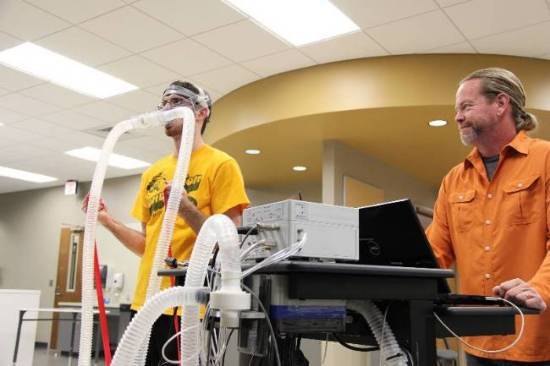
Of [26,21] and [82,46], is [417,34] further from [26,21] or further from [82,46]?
[26,21]

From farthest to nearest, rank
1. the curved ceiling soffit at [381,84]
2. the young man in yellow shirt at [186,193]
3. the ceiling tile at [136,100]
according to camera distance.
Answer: the ceiling tile at [136,100] < the curved ceiling soffit at [381,84] < the young man in yellow shirt at [186,193]

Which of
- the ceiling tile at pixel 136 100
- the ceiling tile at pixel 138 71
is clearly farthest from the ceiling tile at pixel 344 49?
the ceiling tile at pixel 136 100

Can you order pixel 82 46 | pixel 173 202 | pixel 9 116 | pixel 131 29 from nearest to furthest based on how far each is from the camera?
pixel 173 202
pixel 131 29
pixel 82 46
pixel 9 116

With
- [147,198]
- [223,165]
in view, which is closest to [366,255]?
[223,165]

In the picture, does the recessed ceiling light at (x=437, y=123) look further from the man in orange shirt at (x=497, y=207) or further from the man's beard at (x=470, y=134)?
the man's beard at (x=470, y=134)

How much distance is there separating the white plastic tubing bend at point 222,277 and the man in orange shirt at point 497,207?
2.43 feet

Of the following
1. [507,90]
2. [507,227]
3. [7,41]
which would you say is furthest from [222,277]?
[7,41]

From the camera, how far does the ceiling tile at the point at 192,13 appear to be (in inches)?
135

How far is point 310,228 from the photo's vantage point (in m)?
1.02

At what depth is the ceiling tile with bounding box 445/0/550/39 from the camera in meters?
3.38

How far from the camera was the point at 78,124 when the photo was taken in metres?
5.89

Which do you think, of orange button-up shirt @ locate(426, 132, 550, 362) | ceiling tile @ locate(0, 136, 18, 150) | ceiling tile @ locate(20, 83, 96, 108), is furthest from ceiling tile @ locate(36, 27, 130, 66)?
orange button-up shirt @ locate(426, 132, 550, 362)

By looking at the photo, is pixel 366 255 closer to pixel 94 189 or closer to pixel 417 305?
pixel 417 305

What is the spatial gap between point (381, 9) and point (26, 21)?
2.43 meters
